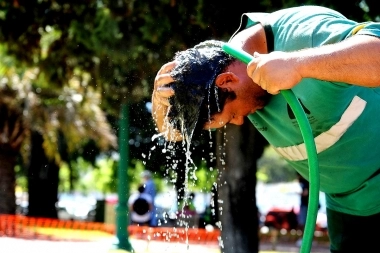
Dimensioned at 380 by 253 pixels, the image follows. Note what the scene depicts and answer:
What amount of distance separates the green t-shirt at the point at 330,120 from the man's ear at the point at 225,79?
0.17 m

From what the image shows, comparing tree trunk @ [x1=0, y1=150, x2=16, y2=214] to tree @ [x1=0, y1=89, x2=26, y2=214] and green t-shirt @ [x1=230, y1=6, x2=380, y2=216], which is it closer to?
tree @ [x1=0, y1=89, x2=26, y2=214]

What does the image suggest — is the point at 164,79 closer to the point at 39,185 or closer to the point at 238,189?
the point at 238,189

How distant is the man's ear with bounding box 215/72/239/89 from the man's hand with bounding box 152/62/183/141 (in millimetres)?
161

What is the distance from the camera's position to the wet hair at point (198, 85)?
2.38 m

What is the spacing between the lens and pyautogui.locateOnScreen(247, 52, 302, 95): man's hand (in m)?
1.97

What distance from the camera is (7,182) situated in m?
16.4

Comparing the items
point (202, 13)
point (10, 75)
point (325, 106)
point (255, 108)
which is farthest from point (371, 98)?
point (10, 75)

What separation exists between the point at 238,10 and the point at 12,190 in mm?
10020

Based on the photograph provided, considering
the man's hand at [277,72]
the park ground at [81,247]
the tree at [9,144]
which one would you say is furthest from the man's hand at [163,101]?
the tree at [9,144]

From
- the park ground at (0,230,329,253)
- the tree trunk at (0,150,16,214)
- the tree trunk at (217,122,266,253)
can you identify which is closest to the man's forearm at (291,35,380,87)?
the park ground at (0,230,329,253)

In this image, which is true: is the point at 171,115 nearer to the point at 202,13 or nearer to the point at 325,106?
the point at 325,106

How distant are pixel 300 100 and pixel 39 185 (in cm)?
2043

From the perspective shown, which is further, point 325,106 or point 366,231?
point 366,231

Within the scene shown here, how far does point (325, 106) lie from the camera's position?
2336mm
